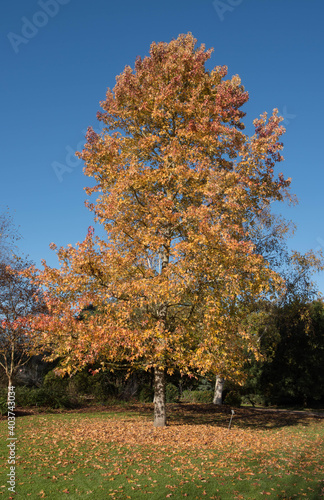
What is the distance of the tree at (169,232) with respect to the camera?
1021cm

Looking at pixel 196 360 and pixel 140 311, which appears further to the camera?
pixel 140 311

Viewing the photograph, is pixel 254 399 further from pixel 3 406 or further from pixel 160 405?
pixel 3 406

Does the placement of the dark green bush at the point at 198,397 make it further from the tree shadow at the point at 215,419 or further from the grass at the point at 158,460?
the grass at the point at 158,460

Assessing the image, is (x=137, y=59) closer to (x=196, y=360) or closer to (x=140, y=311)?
(x=140, y=311)

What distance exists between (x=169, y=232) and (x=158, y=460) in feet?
23.2

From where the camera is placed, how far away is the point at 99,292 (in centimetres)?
1096

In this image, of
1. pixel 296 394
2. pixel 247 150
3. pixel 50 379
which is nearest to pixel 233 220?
pixel 247 150

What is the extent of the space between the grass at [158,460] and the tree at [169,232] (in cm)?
185

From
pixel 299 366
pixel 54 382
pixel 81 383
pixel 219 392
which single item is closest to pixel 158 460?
pixel 54 382

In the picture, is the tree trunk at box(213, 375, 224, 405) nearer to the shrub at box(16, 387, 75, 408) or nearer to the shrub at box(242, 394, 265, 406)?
the shrub at box(16, 387, 75, 408)

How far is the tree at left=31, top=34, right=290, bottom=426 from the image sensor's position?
10.2m

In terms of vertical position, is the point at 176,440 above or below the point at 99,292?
below

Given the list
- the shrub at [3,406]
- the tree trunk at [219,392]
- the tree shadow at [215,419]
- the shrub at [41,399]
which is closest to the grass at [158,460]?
the tree shadow at [215,419]

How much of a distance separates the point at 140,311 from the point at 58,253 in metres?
3.95
